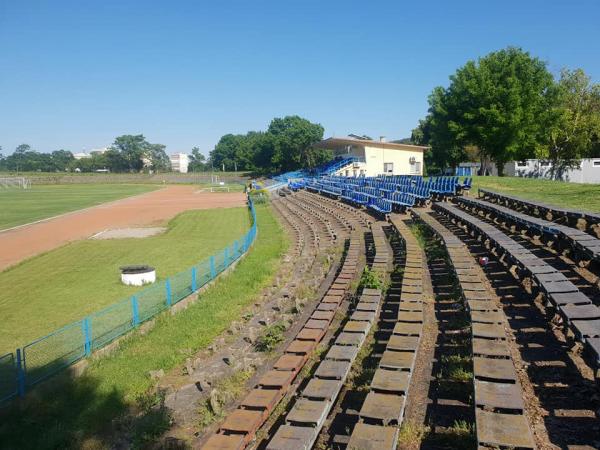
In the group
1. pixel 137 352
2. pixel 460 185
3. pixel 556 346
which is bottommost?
pixel 137 352

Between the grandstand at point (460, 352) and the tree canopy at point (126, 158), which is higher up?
the tree canopy at point (126, 158)

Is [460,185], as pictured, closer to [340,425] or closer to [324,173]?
[340,425]

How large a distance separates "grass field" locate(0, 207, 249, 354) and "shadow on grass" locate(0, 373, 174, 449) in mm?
3379

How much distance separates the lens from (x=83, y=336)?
36.3ft

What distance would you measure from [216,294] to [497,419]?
11657 millimetres

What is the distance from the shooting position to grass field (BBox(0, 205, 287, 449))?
25.7 feet

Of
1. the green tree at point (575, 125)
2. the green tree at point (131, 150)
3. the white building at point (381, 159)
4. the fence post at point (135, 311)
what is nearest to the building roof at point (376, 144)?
the white building at point (381, 159)

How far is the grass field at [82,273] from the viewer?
13.9 m

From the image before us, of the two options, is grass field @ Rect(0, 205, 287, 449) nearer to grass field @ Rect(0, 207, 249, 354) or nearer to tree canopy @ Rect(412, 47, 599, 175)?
grass field @ Rect(0, 207, 249, 354)

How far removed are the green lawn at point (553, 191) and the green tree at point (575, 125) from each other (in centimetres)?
2002

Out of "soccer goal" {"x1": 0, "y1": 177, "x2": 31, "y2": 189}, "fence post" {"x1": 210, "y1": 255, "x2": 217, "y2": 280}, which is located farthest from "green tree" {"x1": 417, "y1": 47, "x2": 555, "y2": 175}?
"soccer goal" {"x1": 0, "y1": 177, "x2": 31, "y2": 189}

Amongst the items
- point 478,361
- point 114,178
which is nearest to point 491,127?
point 478,361

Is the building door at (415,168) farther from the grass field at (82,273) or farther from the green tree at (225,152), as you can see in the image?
the green tree at (225,152)

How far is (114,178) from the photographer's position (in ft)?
407
